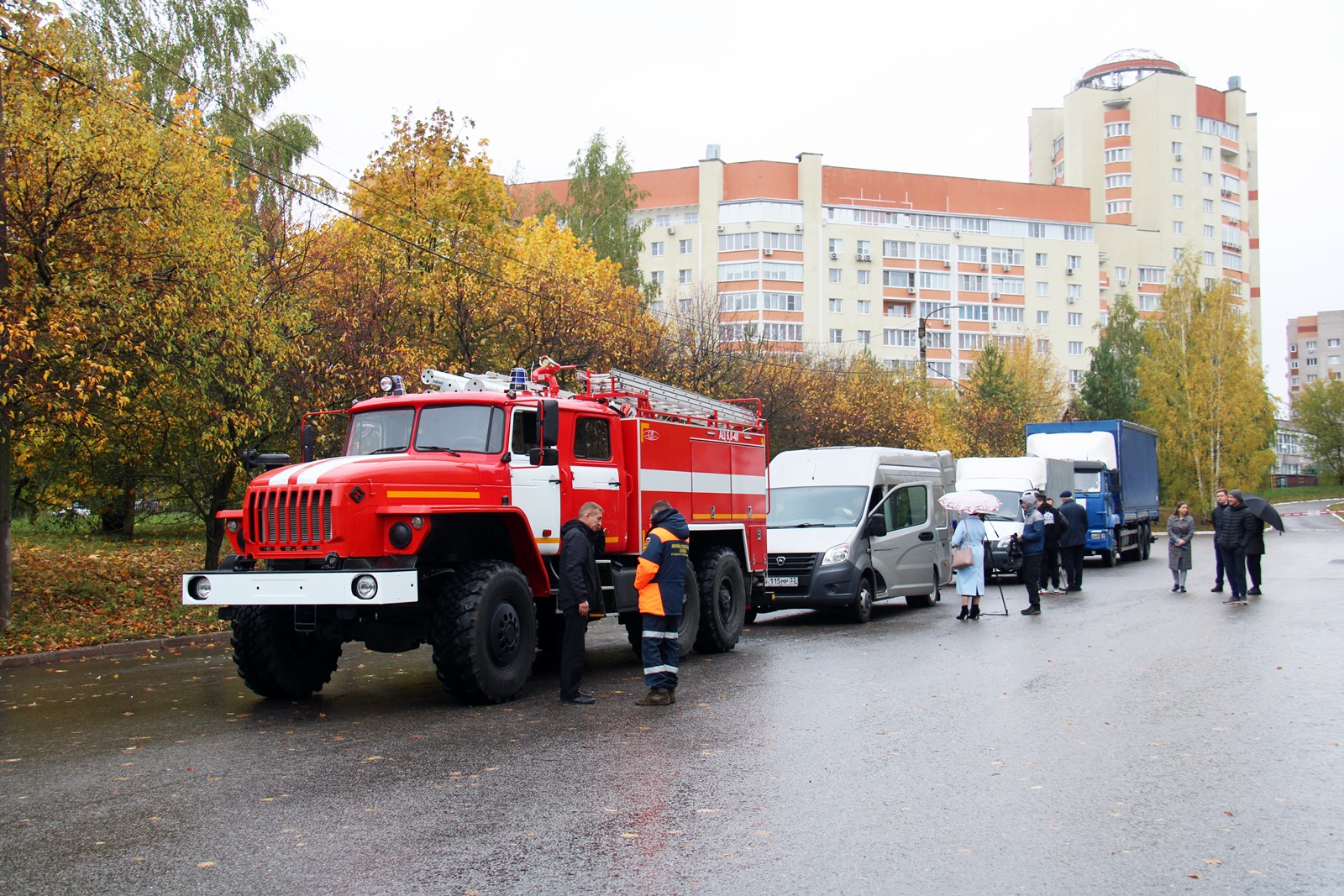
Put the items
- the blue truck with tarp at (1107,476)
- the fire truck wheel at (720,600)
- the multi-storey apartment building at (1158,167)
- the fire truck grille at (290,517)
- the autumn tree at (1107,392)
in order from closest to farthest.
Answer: the fire truck grille at (290,517) < the fire truck wheel at (720,600) < the blue truck with tarp at (1107,476) < the autumn tree at (1107,392) < the multi-storey apartment building at (1158,167)

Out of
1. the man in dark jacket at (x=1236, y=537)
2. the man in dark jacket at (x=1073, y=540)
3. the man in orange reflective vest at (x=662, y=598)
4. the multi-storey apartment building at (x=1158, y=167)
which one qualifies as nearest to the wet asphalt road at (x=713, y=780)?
the man in orange reflective vest at (x=662, y=598)

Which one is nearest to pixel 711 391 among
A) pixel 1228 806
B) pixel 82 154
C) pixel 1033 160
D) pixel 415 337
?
pixel 415 337

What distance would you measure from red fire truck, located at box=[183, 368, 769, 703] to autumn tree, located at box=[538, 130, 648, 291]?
39.4 m

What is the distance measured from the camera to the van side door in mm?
17562

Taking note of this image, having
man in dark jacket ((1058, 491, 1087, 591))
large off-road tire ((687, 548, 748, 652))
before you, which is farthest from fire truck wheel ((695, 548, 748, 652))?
man in dark jacket ((1058, 491, 1087, 591))

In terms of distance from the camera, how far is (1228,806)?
6.20m

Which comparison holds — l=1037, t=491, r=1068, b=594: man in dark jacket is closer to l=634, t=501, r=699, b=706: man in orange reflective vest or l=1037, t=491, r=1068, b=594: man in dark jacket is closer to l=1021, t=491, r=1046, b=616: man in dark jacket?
l=1021, t=491, r=1046, b=616: man in dark jacket

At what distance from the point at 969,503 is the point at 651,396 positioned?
261 inches

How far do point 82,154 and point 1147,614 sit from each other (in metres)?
15.4

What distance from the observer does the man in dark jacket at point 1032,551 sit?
57.7ft

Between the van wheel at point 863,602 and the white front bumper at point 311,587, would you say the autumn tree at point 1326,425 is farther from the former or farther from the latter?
the white front bumper at point 311,587

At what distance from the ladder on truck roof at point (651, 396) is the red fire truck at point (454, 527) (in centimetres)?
3

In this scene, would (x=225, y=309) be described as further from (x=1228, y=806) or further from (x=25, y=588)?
(x=1228, y=806)

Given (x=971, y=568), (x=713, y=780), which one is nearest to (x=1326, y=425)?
(x=971, y=568)
